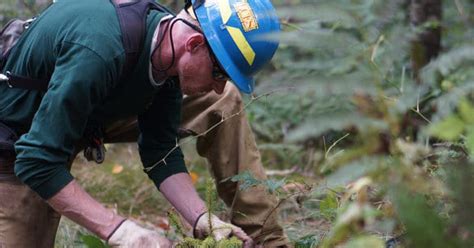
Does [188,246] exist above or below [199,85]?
below

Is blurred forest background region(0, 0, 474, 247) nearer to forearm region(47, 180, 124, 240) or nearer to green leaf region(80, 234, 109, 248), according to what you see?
forearm region(47, 180, 124, 240)

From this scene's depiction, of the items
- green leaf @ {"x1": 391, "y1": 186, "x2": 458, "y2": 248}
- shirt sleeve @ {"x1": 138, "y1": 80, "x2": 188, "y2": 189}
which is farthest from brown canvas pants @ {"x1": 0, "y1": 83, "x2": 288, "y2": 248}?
green leaf @ {"x1": 391, "y1": 186, "x2": 458, "y2": 248}

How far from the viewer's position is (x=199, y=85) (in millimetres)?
3434

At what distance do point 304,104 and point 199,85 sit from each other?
90.0 inches

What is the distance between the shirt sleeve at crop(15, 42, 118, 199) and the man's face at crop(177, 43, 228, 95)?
0.38 meters

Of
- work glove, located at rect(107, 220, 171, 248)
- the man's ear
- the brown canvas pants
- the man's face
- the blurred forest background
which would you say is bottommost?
the brown canvas pants

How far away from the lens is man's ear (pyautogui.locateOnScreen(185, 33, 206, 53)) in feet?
11.0

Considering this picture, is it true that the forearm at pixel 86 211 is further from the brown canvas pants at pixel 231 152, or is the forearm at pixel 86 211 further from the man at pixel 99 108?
the brown canvas pants at pixel 231 152

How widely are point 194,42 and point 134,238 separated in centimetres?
86

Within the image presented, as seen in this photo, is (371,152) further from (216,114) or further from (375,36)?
(216,114)

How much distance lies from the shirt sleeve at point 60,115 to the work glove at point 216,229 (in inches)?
25.9

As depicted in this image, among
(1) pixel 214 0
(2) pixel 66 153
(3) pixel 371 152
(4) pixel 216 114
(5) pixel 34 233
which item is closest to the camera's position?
(3) pixel 371 152

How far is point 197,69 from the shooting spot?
3406mm

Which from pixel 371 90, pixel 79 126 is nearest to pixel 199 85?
pixel 79 126
